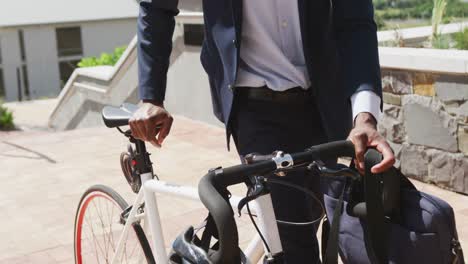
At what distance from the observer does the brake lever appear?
1.94 meters

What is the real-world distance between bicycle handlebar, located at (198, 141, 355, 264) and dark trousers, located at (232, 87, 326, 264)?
495 millimetres

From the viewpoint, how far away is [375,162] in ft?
6.60

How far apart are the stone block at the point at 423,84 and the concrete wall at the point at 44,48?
33.8 m

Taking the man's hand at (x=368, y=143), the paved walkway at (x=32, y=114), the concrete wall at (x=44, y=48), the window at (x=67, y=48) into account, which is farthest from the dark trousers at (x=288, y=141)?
the window at (x=67, y=48)

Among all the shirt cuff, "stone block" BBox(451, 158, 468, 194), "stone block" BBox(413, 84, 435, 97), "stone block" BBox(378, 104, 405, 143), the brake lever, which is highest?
the shirt cuff

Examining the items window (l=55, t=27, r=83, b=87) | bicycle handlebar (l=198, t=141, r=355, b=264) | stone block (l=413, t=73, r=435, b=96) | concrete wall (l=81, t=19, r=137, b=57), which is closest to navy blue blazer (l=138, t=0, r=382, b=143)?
bicycle handlebar (l=198, t=141, r=355, b=264)

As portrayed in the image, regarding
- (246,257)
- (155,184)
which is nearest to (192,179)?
(155,184)

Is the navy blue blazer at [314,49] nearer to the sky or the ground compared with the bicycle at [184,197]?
nearer to the sky

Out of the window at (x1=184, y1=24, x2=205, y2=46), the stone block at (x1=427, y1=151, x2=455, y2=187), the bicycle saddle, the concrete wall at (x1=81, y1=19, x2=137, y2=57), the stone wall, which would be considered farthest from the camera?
the concrete wall at (x1=81, y1=19, x2=137, y2=57)

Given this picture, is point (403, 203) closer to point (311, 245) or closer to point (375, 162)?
point (375, 162)

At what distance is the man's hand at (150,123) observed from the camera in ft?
8.68

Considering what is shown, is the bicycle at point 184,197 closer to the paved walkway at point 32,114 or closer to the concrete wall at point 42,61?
the paved walkway at point 32,114

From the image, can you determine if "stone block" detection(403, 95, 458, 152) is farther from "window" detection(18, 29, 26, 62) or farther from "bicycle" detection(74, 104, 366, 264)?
"window" detection(18, 29, 26, 62)

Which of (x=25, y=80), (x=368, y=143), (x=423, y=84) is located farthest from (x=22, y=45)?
(x=368, y=143)
